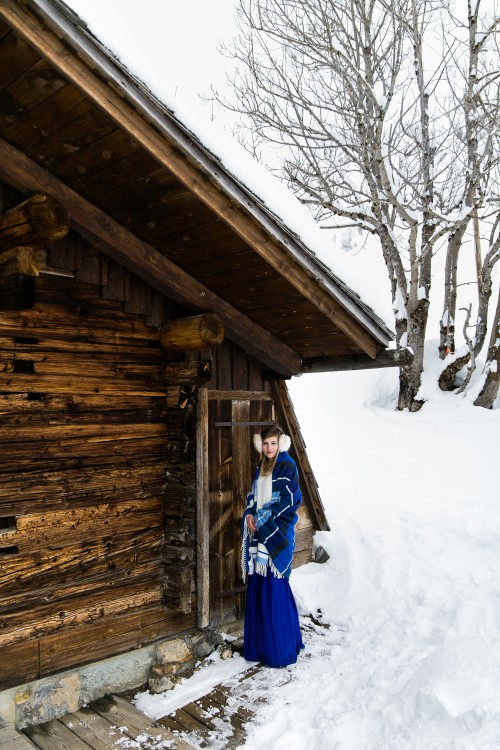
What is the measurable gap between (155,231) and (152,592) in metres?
2.83

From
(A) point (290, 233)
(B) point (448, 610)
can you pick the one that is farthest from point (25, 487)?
(B) point (448, 610)

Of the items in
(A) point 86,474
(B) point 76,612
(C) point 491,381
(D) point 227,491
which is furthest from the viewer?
(C) point 491,381

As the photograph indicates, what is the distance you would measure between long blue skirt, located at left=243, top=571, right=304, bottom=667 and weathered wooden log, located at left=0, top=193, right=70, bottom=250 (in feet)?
10.4

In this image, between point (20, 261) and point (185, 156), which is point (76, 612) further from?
point (185, 156)

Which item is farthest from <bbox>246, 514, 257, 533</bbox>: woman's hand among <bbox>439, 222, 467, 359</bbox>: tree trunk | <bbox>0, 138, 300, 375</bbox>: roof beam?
<bbox>439, 222, 467, 359</bbox>: tree trunk

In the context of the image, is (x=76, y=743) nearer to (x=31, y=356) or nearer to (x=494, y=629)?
(x=31, y=356)

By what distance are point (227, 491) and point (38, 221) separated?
2.93 m

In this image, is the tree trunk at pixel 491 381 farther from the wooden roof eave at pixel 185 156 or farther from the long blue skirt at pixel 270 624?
the long blue skirt at pixel 270 624

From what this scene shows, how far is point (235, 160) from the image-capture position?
362 centimetres

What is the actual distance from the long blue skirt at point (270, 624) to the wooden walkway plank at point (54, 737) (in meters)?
1.57

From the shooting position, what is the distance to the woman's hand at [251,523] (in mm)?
4707

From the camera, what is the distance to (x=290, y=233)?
3855 millimetres

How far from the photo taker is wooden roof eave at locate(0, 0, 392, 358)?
8.38ft

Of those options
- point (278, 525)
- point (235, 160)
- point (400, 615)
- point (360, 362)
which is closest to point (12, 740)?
point (278, 525)
